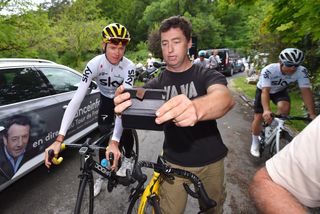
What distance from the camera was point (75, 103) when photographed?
265 cm

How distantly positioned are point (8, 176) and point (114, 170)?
139 centimetres

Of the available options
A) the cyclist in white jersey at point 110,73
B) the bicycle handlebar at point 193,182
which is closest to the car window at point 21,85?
the cyclist in white jersey at point 110,73

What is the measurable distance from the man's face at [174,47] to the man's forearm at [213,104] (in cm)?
64

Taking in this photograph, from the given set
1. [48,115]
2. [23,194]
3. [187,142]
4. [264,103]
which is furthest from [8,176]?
[264,103]

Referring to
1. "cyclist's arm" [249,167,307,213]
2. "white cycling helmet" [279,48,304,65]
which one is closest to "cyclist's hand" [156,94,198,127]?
"cyclist's arm" [249,167,307,213]

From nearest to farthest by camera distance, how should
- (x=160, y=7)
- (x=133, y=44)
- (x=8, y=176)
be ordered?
(x=8, y=176)
(x=160, y=7)
(x=133, y=44)

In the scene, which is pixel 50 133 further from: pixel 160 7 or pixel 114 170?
pixel 160 7

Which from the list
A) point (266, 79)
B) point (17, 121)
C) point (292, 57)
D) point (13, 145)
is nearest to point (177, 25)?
point (17, 121)

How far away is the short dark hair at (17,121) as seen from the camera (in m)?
3.17

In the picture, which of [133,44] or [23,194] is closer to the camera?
[23,194]

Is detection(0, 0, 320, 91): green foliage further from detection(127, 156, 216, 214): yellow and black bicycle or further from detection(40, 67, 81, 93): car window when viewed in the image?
detection(40, 67, 81, 93): car window

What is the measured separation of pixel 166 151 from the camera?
7.91 feet

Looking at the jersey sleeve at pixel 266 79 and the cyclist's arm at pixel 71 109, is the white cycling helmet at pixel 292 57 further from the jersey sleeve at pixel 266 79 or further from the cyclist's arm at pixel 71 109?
the cyclist's arm at pixel 71 109

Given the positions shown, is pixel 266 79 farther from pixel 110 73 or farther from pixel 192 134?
pixel 192 134
